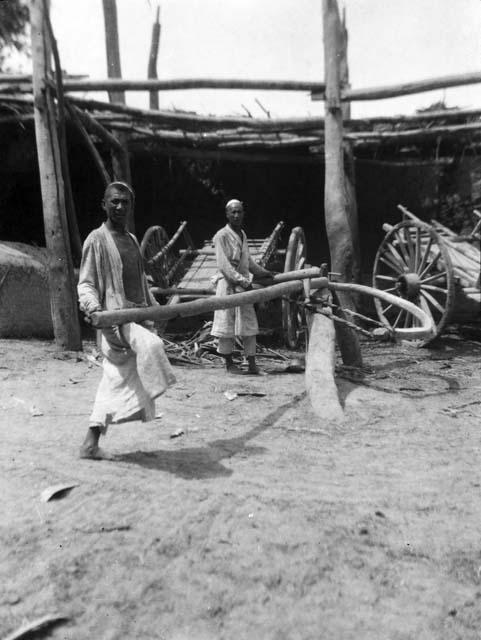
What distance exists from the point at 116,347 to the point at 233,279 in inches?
109

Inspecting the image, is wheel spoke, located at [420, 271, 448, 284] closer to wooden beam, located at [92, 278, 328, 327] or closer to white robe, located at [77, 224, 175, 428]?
wooden beam, located at [92, 278, 328, 327]

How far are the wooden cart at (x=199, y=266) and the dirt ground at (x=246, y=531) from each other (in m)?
2.65

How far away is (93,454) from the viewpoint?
330 cm

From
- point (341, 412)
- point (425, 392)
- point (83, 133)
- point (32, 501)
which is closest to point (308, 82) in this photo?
point (83, 133)

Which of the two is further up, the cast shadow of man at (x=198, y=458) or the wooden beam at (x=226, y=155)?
the wooden beam at (x=226, y=155)

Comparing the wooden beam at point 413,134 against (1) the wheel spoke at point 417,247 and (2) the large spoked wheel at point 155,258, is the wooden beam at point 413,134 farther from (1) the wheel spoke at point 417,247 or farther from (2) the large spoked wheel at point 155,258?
(2) the large spoked wheel at point 155,258

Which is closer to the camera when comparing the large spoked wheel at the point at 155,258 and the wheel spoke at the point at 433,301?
the large spoked wheel at the point at 155,258

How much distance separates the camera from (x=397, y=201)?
35.2ft

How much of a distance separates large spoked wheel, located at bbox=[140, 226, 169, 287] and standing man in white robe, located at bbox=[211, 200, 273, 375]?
114cm

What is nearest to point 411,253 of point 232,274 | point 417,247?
point 417,247

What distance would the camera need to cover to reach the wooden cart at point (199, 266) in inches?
264

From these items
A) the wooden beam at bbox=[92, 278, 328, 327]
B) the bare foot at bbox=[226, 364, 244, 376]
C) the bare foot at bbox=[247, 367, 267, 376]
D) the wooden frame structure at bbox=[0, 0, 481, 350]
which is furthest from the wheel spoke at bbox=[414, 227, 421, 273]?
the wooden beam at bbox=[92, 278, 328, 327]

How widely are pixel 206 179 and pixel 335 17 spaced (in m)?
4.10

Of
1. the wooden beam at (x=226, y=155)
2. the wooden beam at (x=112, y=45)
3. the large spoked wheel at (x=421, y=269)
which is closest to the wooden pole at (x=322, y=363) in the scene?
the large spoked wheel at (x=421, y=269)
